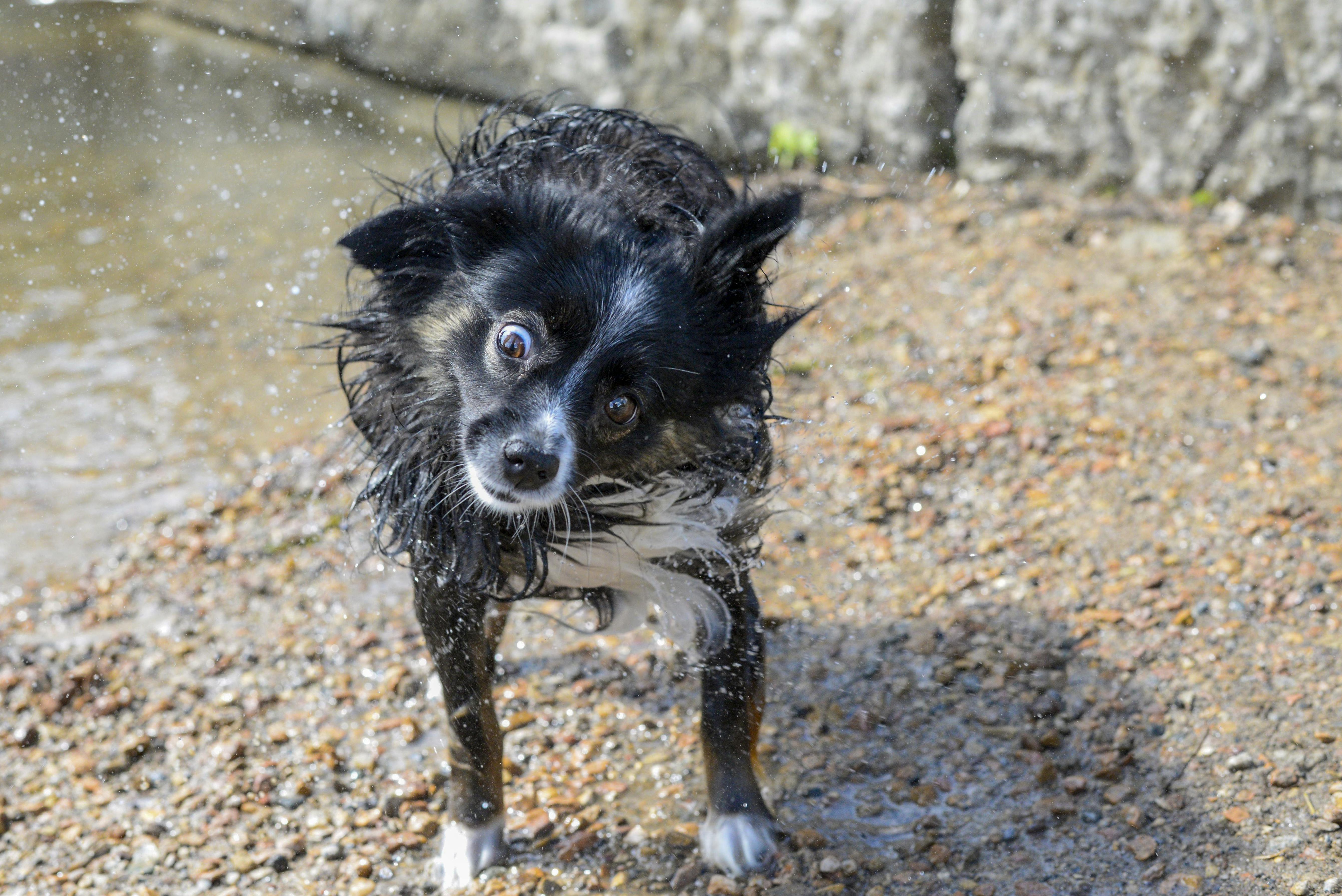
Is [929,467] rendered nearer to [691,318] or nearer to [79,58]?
[691,318]

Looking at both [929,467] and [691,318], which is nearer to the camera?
[691,318]

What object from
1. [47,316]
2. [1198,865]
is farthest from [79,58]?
[1198,865]

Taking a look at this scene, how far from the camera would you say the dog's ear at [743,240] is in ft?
8.35

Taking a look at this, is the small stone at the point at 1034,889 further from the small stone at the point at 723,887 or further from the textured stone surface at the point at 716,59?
the textured stone surface at the point at 716,59

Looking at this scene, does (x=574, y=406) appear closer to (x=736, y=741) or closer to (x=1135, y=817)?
(x=736, y=741)

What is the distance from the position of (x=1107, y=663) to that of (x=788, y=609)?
1.01 metres

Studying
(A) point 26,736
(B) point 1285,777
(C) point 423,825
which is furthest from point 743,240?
(A) point 26,736

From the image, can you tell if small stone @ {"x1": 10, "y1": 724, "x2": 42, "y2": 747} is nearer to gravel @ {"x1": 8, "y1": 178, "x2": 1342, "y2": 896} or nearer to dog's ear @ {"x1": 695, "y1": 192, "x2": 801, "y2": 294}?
gravel @ {"x1": 8, "y1": 178, "x2": 1342, "y2": 896}

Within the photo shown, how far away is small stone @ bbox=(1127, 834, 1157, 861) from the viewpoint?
2.89m

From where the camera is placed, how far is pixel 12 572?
14.8 feet

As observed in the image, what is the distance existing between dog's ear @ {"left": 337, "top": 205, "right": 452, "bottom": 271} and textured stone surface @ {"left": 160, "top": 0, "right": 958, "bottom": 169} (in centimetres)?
387

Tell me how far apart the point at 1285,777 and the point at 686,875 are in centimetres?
155

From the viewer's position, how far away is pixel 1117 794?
309cm

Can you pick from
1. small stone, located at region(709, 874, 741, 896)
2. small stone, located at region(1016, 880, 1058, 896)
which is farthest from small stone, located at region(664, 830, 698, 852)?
small stone, located at region(1016, 880, 1058, 896)
